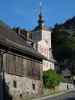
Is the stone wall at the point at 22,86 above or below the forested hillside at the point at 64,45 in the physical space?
below

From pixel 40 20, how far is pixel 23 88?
264ft

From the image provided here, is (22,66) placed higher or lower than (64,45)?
lower

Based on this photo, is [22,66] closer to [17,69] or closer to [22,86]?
[17,69]

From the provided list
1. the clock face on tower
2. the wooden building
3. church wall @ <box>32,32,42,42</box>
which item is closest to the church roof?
the wooden building

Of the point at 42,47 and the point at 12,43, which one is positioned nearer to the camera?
the point at 12,43

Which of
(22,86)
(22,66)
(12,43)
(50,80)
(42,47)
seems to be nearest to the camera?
(12,43)

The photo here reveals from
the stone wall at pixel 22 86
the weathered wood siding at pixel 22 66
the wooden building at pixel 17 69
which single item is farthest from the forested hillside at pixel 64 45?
the stone wall at pixel 22 86

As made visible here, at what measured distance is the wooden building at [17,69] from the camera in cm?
4397

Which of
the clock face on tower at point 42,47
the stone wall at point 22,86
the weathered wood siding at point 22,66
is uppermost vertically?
the clock face on tower at point 42,47

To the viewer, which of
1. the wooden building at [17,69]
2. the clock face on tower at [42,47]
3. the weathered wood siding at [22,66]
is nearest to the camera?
the wooden building at [17,69]

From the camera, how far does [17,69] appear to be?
157 feet

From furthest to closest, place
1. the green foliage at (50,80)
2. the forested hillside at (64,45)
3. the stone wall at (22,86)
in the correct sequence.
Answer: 1. the forested hillside at (64,45)
2. the green foliage at (50,80)
3. the stone wall at (22,86)

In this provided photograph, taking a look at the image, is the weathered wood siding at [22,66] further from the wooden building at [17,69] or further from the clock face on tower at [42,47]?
the clock face on tower at [42,47]

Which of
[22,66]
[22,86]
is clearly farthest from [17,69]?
[22,86]
